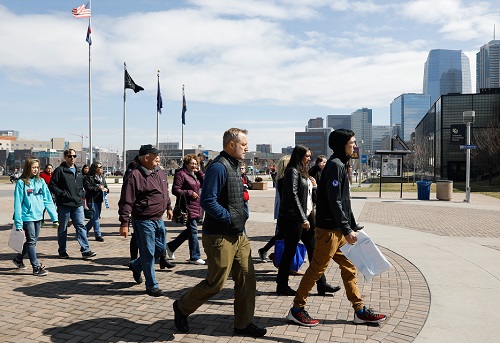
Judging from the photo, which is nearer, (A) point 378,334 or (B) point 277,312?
(A) point 378,334

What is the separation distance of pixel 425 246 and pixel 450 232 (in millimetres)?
2357

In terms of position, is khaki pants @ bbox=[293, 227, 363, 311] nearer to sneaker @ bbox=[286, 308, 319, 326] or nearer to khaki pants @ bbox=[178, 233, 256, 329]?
sneaker @ bbox=[286, 308, 319, 326]

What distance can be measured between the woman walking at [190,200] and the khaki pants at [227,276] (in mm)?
2843

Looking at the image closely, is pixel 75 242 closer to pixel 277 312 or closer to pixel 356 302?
pixel 277 312

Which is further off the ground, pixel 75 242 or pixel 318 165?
pixel 318 165

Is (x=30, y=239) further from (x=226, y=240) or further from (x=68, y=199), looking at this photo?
(x=226, y=240)

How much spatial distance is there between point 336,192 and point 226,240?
116cm

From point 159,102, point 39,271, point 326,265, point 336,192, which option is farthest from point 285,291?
point 159,102

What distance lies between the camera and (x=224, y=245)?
3.79 meters

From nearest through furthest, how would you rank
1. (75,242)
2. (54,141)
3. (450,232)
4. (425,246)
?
(425,246) → (75,242) → (450,232) → (54,141)

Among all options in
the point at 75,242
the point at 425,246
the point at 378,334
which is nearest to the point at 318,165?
the point at 425,246

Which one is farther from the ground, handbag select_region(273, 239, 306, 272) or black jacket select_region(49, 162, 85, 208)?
black jacket select_region(49, 162, 85, 208)

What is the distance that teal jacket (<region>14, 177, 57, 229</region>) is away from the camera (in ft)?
19.7

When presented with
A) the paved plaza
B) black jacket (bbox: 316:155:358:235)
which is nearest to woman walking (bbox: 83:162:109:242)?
the paved plaza
